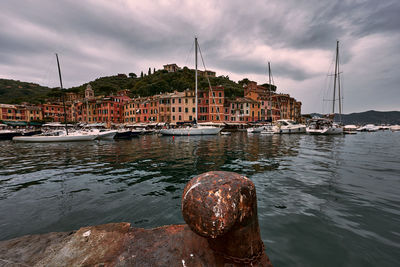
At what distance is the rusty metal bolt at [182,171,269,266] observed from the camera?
1363 millimetres

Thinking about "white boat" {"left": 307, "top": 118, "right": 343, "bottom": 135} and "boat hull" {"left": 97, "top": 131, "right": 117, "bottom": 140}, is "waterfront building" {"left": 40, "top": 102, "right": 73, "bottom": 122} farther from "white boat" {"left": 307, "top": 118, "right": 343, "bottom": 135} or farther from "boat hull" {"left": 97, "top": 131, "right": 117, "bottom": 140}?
"white boat" {"left": 307, "top": 118, "right": 343, "bottom": 135}

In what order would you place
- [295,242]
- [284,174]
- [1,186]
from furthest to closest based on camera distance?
[284,174], [1,186], [295,242]

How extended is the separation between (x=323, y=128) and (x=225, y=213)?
45560mm

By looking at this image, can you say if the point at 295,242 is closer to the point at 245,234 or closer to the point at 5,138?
the point at 245,234

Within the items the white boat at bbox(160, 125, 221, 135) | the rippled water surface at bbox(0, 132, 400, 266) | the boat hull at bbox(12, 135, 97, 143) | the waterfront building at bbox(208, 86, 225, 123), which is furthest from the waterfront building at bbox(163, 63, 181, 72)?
the rippled water surface at bbox(0, 132, 400, 266)

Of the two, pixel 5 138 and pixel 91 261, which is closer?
pixel 91 261

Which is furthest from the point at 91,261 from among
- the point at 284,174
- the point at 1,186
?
the point at 1,186

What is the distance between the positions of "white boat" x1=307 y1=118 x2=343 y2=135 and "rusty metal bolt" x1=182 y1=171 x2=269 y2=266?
4110cm

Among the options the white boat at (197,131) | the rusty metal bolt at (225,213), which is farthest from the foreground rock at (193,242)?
the white boat at (197,131)

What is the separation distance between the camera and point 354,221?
3365mm

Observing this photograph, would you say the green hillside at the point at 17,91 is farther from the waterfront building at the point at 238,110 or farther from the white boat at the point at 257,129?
the white boat at the point at 257,129

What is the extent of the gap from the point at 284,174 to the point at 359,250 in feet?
14.2

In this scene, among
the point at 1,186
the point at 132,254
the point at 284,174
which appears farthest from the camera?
the point at 284,174

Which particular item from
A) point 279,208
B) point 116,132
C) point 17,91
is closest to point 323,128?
point 279,208
